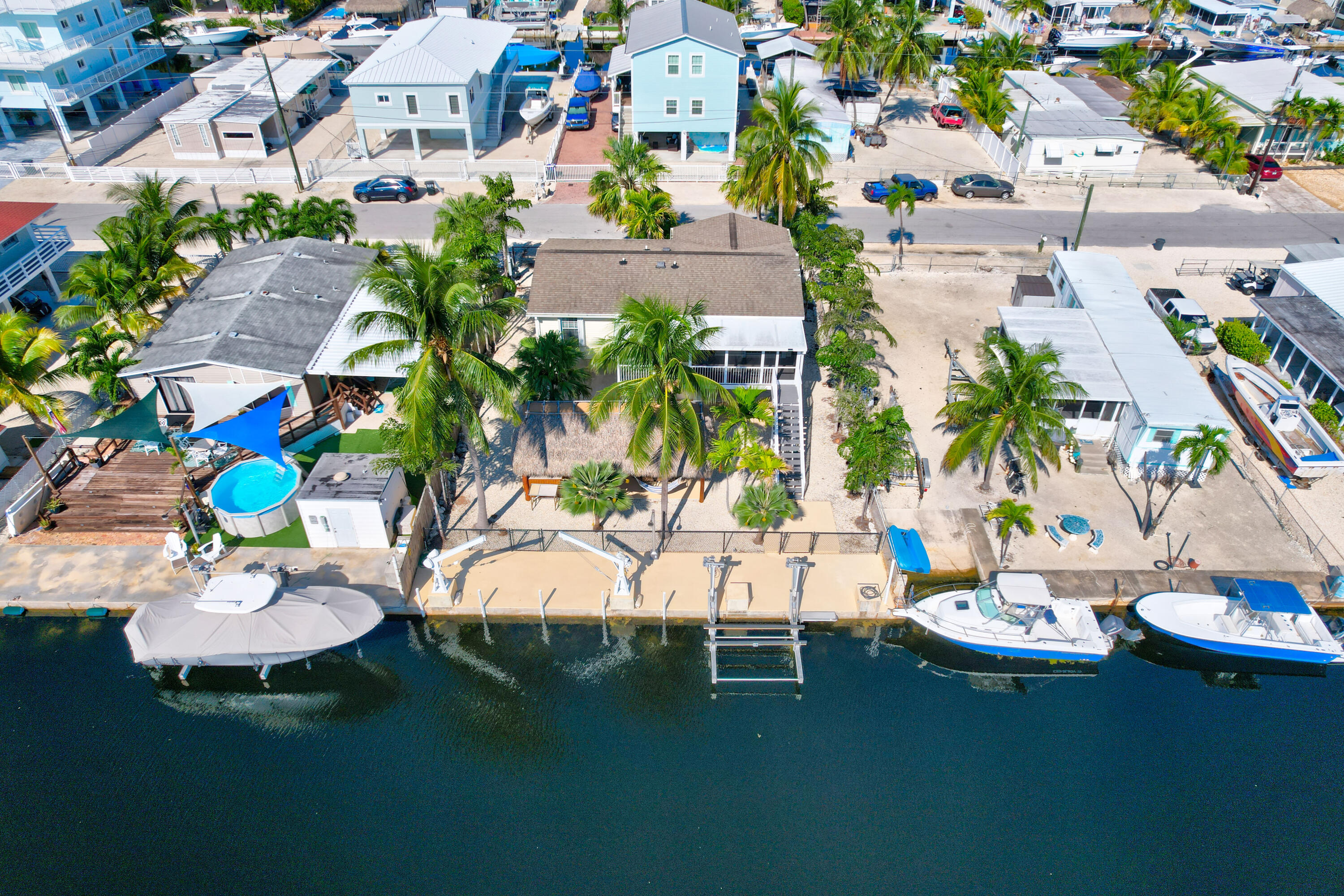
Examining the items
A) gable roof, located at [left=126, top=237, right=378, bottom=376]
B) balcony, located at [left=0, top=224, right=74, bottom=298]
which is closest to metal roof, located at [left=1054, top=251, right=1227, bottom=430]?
gable roof, located at [left=126, top=237, right=378, bottom=376]

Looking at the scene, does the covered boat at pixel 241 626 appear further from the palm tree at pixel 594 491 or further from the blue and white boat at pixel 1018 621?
the blue and white boat at pixel 1018 621

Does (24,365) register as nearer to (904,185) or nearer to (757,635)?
(757,635)

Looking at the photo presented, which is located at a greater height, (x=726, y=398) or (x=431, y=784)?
(x=726, y=398)

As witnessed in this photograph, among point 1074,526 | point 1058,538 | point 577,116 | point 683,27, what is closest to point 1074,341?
point 1074,526

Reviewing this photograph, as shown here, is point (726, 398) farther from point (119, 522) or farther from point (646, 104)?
point (646, 104)

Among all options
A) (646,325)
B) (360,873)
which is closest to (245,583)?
(360,873)

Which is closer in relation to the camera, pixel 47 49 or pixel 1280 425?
pixel 1280 425
